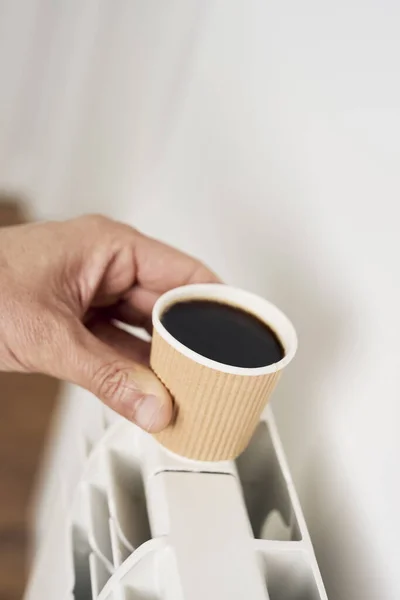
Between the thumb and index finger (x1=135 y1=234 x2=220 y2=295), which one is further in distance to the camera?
index finger (x1=135 y1=234 x2=220 y2=295)

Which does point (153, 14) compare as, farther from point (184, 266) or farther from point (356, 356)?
point (356, 356)

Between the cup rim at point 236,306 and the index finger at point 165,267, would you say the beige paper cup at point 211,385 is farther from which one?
the index finger at point 165,267

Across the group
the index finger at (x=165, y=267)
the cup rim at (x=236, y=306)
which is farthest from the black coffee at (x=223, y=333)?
the index finger at (x=165, y=267)

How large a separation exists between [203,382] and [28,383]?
38.5 inches

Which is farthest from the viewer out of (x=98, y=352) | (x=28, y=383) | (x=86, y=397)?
(x=28, y=383)

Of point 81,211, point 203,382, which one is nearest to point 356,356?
point 203,382

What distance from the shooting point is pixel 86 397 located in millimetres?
831

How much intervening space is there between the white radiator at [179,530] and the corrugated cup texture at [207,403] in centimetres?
2

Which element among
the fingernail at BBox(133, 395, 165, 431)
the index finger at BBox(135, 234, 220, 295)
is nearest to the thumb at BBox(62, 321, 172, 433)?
the fingernail at BBox(133, 395, 165, 431)

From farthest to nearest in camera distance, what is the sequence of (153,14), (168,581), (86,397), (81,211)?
(81,211) → (153,14) → (86,397) → (168,581)

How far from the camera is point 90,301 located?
0.61m

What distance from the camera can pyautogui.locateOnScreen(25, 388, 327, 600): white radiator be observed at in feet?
1.25

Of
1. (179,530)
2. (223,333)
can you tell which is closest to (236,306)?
(223,333)

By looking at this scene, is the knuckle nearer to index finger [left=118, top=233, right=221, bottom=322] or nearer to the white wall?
index finger [left=118, top=233, right=221, bottom=322]
